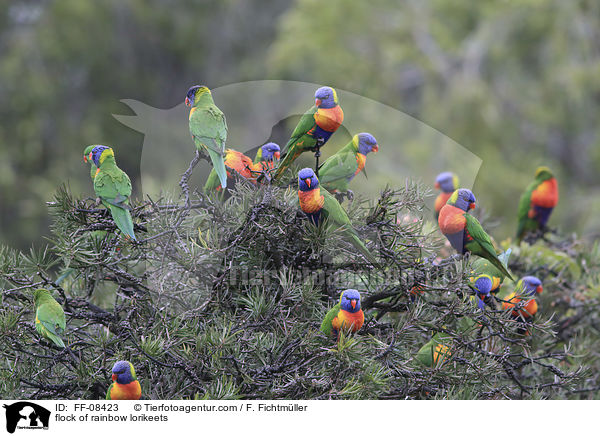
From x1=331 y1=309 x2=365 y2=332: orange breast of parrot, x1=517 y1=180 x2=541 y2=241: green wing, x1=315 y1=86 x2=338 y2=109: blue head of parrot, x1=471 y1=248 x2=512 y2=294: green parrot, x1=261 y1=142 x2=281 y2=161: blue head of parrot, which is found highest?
x1=517 y1=180 x2=541 y2=241: green wing

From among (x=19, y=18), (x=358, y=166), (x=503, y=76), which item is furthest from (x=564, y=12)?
(x=19, y=18)

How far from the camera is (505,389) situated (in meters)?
1.46

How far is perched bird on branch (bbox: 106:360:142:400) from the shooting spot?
1207 mm

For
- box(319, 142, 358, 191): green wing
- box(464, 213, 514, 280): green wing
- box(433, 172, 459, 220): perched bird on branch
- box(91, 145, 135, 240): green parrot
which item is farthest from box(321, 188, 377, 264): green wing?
box(433, 172, 459, 220): perched bird on branch

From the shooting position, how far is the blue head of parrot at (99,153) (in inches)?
57.5

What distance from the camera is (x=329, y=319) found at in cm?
132

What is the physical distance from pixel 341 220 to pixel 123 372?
584 mm

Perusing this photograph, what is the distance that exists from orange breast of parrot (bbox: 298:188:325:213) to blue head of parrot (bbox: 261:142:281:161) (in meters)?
0.18

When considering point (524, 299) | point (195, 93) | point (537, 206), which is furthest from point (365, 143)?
point (537, 206)

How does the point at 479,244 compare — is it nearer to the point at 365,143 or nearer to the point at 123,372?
the point at 365,143

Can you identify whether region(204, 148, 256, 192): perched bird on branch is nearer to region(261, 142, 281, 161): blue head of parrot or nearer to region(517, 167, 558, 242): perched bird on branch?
region(261, 142, 281, 161): blue head of parrot

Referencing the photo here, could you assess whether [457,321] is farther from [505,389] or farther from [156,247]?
[156,247]

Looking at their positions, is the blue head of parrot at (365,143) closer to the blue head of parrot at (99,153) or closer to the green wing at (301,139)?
the green wing at (301,139)

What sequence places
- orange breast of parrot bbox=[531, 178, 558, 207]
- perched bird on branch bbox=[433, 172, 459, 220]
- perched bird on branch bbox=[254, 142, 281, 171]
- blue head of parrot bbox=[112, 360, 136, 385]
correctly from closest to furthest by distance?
blue head of parrot bbox=[112, 360, 136, 385]
perched bird on branch bbox=[254, 142, 281, 171]
perched bird on branch bbox=[433, 172, 459, 220]
orange breast of parrot bbox=[531, 178, 558, 207]
